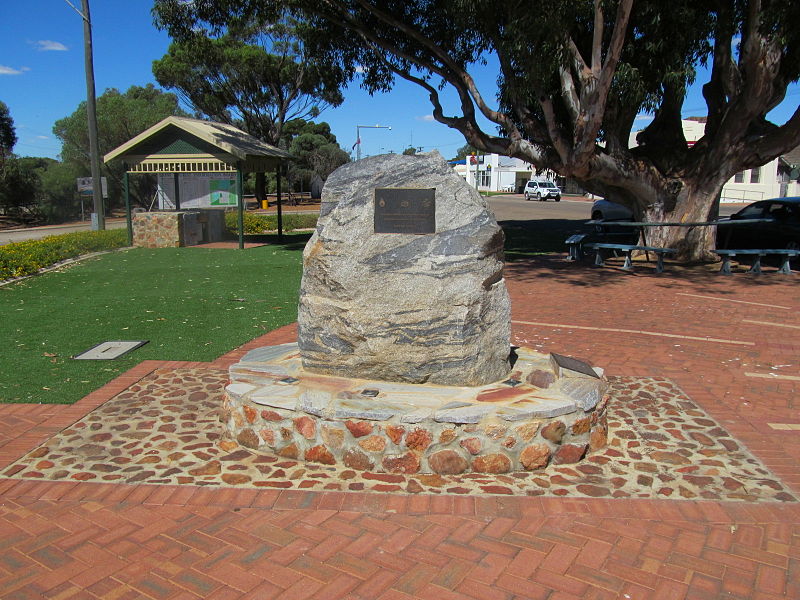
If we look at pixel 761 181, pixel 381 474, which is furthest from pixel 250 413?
pixel 761 181

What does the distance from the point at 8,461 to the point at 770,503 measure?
4.72 m

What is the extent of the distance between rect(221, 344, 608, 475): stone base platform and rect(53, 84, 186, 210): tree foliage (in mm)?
33616

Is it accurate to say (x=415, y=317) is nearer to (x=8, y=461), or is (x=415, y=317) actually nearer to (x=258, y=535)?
(x=258, y=535)

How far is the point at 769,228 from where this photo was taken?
1471 centimetres

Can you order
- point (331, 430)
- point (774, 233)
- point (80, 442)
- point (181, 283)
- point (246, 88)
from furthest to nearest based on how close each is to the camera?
point (246, 88), point (774, 233), point (181, 283), point (80, 442), point (331, 430)

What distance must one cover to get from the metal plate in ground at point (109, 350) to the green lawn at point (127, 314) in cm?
11

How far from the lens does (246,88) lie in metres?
34.1

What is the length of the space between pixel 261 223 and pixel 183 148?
5.91m

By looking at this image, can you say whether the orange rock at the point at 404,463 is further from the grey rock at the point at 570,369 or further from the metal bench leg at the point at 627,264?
the metal bench leg at the point at 627,264

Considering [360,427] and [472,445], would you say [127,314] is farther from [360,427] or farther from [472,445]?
[472,445]

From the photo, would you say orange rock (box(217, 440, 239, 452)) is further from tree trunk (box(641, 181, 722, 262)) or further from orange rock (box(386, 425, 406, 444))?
tree trunk (box(641, 181, 722, 262))

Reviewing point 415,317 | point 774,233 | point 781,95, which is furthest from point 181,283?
point 774,233

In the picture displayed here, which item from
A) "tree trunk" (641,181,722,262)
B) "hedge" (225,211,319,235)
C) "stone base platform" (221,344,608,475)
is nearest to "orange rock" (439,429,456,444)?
"stone base platform" (221,344,608,475)

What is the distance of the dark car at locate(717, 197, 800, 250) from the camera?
Result: 14.3 m
